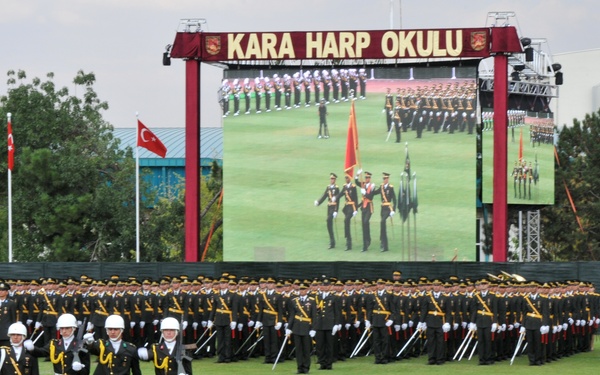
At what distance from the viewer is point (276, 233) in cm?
3319

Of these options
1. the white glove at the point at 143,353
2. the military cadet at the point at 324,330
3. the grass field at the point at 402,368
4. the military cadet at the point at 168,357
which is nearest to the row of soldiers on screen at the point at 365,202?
the grass field at the point at 402,368

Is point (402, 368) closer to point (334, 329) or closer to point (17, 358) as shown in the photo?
point (334, 329)

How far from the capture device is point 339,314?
2419 centimetres

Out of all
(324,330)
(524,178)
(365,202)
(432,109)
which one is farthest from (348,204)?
(524,178)

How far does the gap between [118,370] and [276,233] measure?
20755 mm

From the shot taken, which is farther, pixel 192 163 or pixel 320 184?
pixel 192 163

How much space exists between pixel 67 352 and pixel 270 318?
1130 cm

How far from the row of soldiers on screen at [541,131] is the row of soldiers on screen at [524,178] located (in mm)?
810

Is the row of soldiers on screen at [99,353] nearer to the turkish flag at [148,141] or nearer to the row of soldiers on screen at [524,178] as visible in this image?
the turkish flag at [148,141]

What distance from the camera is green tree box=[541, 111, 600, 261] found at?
171 ft

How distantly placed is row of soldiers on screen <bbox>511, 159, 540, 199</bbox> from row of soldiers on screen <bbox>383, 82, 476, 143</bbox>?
909cm

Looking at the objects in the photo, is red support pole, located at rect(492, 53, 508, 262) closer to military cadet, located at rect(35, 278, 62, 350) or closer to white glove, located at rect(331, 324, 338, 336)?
white glove, located at rect(331, 324, 338, 336)

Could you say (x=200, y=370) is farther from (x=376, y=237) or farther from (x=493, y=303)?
(x=376, y=237)

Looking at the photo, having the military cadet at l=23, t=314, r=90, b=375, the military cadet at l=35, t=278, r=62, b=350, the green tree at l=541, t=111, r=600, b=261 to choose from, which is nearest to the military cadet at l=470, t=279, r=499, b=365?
the military cadet at l=35, t=278, r=62, b=350
